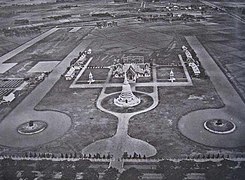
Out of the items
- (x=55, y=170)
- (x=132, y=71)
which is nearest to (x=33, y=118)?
(x=55, y=170)

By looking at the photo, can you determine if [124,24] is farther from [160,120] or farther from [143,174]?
[143,174]

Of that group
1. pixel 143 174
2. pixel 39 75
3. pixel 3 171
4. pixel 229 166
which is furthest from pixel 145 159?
pixel 39 75

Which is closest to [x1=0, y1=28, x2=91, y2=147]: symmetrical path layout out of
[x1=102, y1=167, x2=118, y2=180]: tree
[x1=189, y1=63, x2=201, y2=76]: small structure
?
[x1=102, y1=167, x2=118, y2=180]: tree

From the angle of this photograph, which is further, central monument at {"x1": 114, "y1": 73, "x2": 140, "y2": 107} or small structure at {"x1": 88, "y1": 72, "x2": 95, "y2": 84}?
small structure at {"x1": 88, "y1": 72, "x2": 95, "y2": 84}

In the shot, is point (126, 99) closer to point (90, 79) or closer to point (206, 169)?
point (90, 79)

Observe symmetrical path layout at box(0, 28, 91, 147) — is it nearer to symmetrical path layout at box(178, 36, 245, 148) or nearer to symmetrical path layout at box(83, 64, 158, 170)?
symmetrical path layout at box(83, 64, 158, 170)
